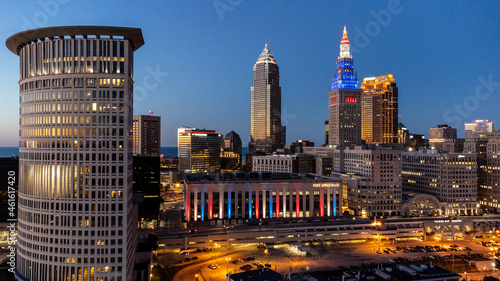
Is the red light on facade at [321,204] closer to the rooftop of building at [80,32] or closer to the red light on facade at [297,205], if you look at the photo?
the red light on facade at [297,205]

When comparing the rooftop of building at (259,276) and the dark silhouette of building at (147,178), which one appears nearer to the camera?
the rooftop of building at (259,276)

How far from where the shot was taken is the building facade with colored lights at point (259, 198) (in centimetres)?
15675

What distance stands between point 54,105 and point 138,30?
27.6 m

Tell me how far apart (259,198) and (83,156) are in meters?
87.6

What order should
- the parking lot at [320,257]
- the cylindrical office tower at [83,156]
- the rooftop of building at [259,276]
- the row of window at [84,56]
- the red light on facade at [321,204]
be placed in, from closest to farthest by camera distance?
the rooftop of building at [259,276], the cylindrical office tower at [83,156], the row of window at [84,56], the parking lot at [320,257], the red light on facade at [321,204]

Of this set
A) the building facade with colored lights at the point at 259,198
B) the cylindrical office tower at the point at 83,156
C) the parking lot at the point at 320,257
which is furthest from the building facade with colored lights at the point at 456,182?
the cylindrical office tower at the point at 83,156

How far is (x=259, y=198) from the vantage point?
162125mm

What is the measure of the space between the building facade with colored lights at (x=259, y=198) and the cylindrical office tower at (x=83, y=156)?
64688 millimetres

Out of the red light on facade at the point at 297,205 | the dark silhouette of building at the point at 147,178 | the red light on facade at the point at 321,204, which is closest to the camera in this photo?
the red light on facade at the point at 297,205

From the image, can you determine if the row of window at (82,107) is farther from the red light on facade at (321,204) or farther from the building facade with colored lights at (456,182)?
the building facade with colored lights at (456,182)

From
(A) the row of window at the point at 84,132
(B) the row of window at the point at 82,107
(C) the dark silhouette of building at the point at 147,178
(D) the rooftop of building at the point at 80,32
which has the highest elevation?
(D) the rooftop of building at the point at 80,32

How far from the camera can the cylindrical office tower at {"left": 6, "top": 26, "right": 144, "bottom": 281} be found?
8944 centimetres

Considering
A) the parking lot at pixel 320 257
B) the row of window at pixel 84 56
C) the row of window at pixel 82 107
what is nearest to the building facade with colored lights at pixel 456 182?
the parking lot at pixel 320 257

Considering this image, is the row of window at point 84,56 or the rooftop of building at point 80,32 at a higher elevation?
the rooftop of building at point 80,32
